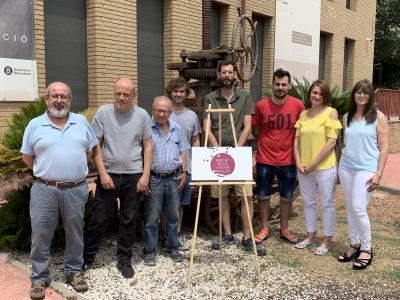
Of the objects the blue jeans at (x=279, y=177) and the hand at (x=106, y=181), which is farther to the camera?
the blue jeans at (x=279, y=177)

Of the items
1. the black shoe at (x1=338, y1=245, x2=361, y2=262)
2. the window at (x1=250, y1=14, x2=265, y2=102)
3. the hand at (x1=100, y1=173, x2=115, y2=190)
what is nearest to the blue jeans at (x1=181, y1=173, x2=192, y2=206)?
the hand at (x1=100, y1=173, x2=115, y2=190)

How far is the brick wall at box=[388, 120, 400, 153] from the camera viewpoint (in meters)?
14.0

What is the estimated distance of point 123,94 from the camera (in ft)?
12.6

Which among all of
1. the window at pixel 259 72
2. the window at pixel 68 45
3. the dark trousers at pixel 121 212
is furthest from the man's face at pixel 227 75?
the window at pixel 259 72

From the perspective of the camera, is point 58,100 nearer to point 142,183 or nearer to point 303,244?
point 142,183

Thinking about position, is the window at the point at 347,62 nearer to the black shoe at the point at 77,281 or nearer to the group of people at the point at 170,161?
the group of people at the point at 170,161

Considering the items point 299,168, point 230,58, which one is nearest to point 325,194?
point 299,168

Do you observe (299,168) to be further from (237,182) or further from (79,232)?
(79,232)

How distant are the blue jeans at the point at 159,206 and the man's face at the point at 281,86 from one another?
1.38 m

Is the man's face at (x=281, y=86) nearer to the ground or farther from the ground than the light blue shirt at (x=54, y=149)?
farther from the ground

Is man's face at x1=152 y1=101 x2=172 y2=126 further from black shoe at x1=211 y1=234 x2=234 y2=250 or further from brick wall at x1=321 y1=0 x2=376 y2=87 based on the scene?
brick wall at x1=321 y1=0 x2=376 y2=87

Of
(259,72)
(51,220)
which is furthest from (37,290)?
(259,72)

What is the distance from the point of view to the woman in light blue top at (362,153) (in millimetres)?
4199

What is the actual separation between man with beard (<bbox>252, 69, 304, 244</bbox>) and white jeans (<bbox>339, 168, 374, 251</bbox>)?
0.60 m
